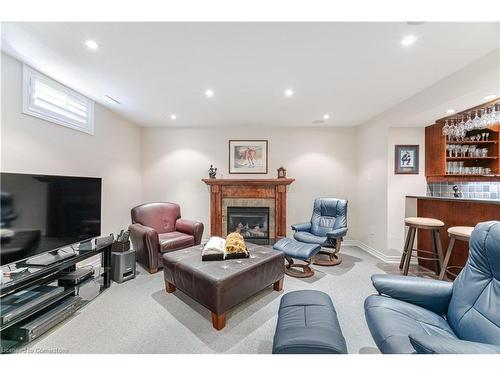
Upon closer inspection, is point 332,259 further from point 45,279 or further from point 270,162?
point 45,279

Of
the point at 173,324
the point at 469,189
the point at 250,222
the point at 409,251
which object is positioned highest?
the point at 469,189

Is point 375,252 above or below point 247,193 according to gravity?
below

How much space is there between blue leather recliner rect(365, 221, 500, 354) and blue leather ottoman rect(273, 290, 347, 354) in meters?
0.26

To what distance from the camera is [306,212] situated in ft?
14.0

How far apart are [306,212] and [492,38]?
3.26 meters

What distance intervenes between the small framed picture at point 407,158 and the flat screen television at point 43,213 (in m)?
4.46

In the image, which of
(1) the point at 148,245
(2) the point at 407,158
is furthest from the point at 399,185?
(1) the point at 148,245

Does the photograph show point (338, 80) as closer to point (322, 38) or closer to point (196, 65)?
point (322, 38)

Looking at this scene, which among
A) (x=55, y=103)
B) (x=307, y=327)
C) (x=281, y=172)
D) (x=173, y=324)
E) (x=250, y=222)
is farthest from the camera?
(x=250, y=222)

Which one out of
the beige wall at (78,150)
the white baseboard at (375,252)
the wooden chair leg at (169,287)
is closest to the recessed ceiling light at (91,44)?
the beige wall at (78,150)

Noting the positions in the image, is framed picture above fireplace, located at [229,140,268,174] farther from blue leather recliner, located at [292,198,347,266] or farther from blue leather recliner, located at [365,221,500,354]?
blue leather recliner, located at [365,221,500,354]

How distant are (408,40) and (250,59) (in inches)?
52.5

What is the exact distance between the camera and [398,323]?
47.2 inches
